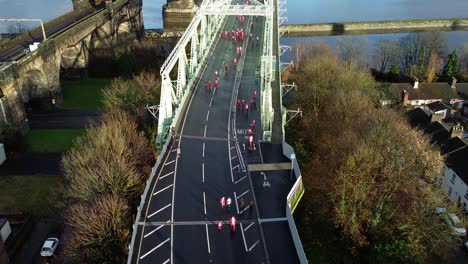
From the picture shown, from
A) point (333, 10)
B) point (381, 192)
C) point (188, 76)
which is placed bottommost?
point (381, 192)

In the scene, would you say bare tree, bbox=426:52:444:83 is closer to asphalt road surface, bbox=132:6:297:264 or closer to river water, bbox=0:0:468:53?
river water, bbox=0:0:468:53

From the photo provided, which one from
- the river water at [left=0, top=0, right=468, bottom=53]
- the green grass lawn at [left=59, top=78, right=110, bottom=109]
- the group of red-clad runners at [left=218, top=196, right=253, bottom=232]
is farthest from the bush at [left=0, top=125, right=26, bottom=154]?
the river water at [left=0, top=0, right=468, bottom=53]

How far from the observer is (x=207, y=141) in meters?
31.0

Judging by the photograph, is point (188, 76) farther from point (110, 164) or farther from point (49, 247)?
point (49, 247)

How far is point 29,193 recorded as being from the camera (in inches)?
1344

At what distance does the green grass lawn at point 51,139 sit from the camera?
41625 millimetres

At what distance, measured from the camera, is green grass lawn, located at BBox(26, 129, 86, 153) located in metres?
41.6

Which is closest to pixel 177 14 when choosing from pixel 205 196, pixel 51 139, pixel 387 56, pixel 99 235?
pixel 387 56

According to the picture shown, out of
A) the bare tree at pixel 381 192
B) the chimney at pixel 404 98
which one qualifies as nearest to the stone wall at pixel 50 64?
the bare tree at pixel 381 192

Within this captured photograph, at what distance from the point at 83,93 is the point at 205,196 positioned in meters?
39.0

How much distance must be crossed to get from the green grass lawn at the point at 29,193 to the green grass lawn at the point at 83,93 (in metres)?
17.8

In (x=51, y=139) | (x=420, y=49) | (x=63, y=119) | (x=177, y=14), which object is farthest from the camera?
(x=177, y=14)

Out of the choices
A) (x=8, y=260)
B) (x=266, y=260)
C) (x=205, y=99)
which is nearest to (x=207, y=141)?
(x=205, y=99)

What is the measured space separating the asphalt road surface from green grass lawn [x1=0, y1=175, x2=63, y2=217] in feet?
39.4
